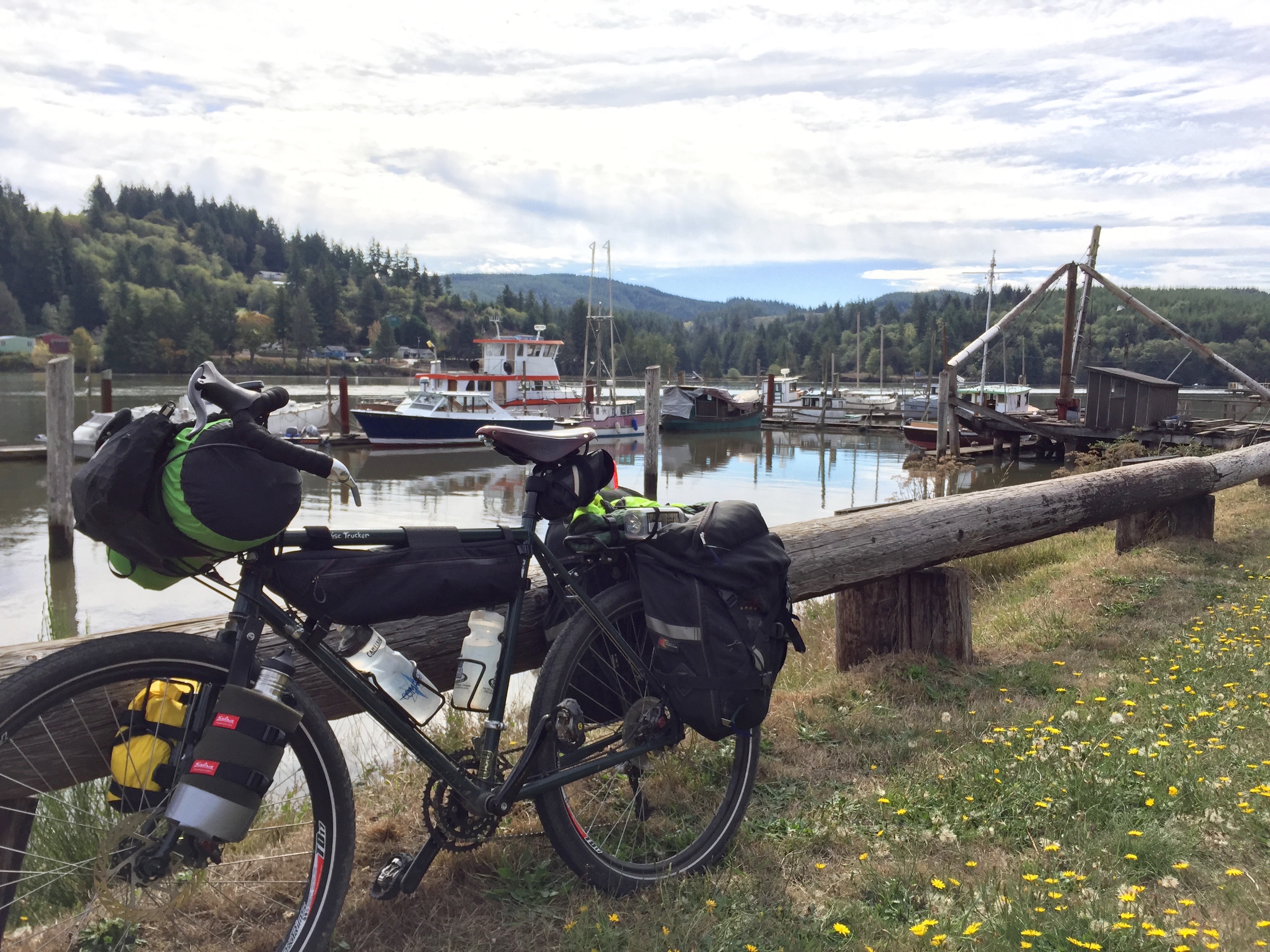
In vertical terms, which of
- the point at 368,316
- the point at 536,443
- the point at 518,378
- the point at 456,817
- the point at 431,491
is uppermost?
the point at 368,316

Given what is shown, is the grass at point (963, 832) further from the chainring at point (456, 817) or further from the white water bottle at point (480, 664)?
the white water bottle at point (480, 664)

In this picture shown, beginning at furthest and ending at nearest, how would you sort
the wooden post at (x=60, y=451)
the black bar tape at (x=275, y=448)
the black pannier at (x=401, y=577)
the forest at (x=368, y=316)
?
1. the forest at (x=368, y=316)
2. the wooden post at (x=60, y=451)
3. the black pannier at (x=401, y=577)
4. the black bar tape at (x=275, y=448)

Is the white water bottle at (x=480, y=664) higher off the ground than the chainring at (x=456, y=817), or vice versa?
the white water bottle at (x=480, y=664)

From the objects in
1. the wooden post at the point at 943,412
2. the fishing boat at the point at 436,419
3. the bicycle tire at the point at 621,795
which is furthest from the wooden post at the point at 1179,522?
the fishing boat at the point at 436,419

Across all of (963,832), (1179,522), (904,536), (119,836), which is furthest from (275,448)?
(1179,522)

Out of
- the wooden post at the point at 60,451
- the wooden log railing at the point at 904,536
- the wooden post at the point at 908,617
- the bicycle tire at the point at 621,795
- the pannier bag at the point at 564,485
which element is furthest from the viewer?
the wooden post at the point at 60,451

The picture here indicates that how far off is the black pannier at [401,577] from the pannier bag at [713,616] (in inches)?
18.9

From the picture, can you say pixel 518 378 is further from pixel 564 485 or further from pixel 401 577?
pixel 401 577

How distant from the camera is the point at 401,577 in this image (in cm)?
251

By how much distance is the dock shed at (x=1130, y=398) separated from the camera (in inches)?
1151

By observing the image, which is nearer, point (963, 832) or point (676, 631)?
point (676, 631)

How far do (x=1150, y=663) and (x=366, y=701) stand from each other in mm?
4289

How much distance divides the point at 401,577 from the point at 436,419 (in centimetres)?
3444

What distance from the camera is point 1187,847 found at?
288cm
